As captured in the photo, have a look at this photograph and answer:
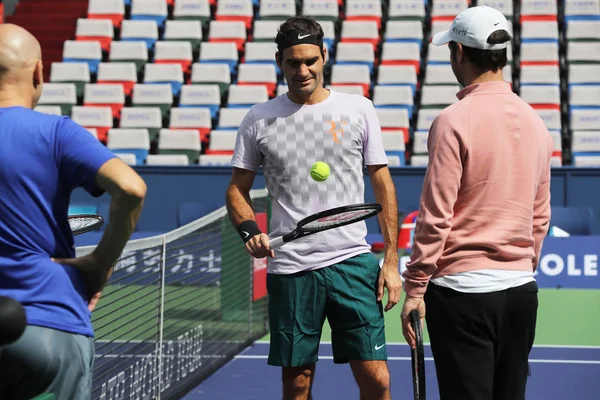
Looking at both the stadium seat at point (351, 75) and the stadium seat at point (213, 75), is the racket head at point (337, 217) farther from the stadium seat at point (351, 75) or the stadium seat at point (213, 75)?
the stadium seat at point (213, 75)

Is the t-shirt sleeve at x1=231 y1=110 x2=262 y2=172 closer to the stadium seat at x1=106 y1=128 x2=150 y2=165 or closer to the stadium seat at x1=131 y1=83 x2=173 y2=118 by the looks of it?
the stadium seat at x1=106 y1=128 x2=150 y2=165

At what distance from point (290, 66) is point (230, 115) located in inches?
430

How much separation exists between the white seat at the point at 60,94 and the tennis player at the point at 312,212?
11.9m

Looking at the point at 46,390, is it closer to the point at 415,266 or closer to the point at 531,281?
the point at 415,266

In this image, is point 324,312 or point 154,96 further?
point 154,96

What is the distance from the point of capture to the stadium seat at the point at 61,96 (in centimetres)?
1566

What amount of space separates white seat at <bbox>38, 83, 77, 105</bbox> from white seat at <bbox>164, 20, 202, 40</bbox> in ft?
6.92

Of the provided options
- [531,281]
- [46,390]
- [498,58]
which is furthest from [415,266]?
[46,390]

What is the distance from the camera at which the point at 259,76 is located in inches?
627

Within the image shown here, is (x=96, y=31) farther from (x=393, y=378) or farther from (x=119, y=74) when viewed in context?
(x=393, y=378)

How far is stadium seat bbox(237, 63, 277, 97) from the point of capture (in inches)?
625

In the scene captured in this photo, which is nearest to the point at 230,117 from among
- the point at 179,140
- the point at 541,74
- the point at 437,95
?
the point at 179,140

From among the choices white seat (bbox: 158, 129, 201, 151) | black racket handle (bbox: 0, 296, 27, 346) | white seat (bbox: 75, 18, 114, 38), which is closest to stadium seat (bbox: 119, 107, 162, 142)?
white seat (bbox: 158, 129, 201, 151)

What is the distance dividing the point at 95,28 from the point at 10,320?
52.9 ft
